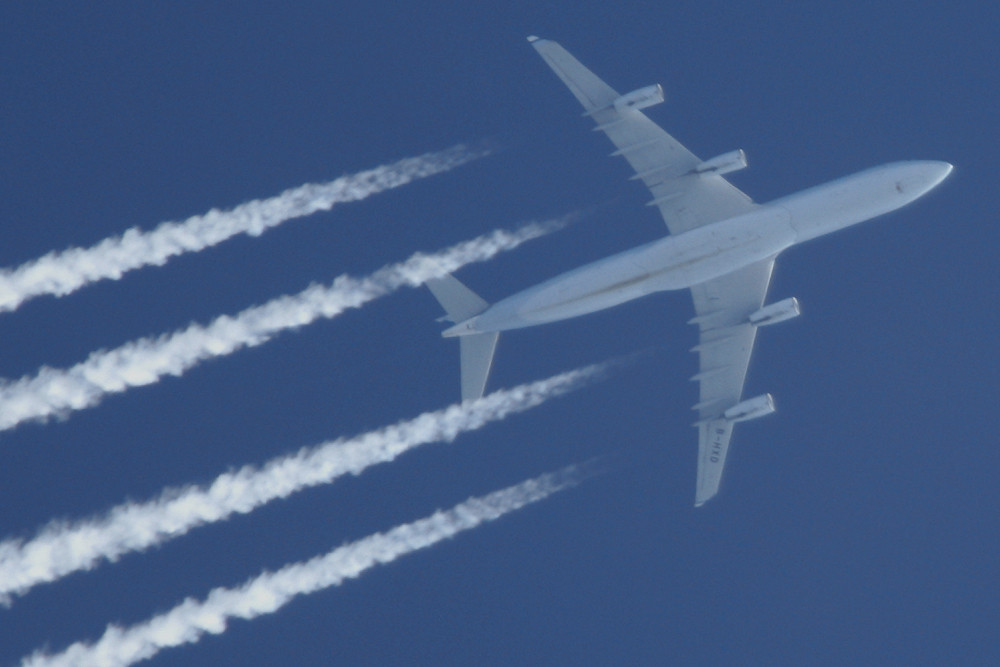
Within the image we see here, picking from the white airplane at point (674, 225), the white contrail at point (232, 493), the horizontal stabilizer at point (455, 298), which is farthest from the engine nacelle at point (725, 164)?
the horizontal stabilizer at point (455, 298)

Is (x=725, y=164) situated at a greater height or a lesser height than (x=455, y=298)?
greater

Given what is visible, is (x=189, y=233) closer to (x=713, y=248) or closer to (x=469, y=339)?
(x=469, y=339)

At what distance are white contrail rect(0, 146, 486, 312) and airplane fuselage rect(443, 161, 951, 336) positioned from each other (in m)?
6.72

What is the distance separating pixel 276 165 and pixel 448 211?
22.0 ft

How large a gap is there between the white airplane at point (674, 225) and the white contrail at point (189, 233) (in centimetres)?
541

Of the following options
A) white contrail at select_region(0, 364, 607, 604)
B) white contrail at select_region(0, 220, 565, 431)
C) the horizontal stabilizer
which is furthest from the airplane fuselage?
white contrail at select_region(0, 364, 607, 604)

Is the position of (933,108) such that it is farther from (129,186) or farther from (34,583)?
(34,583)

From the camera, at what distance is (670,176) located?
39.9 m

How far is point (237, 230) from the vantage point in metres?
40.6

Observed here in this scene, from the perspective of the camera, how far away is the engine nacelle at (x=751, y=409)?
40.7 metres

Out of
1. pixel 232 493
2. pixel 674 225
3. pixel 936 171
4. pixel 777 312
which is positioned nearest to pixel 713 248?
pixel 674 225

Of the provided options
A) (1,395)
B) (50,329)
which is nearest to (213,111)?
(50,329)

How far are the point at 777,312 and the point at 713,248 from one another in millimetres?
3488

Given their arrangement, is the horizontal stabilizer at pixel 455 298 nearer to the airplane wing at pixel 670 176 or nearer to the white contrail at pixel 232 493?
the white contrail at pixel 232 493
